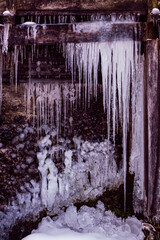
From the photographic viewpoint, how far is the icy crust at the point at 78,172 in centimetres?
350

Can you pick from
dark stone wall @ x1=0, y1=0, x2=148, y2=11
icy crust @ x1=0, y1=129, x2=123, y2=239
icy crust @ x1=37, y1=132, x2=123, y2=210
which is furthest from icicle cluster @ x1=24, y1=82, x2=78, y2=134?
dark stone wall @ x1=0, y1=0, x2=148, y2=11

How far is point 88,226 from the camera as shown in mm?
3254

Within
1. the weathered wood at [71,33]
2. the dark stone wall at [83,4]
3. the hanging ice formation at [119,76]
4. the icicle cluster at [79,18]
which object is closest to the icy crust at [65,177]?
the hanging ice formation at [119,76]

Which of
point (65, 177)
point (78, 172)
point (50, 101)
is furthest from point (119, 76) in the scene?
point (65, 177)

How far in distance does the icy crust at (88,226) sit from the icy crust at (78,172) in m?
0.20

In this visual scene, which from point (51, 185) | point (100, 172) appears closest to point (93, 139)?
point (100, 172)

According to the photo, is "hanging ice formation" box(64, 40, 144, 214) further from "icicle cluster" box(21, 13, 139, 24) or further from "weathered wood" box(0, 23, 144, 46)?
"icicle cluster" box(21, 13, 139, 24)

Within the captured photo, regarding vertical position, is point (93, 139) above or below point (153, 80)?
below

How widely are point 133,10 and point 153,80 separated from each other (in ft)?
2.85

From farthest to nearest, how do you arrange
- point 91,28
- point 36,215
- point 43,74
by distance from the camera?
point 36,215
point 43,74
point 91,28

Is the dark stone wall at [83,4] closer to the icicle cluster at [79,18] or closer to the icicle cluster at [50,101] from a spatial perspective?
the icicle cluster at [79,18]

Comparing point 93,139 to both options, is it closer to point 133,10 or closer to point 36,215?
point 36,215

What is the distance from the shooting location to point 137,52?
295 centimetres

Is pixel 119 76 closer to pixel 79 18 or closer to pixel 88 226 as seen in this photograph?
pixel 79 18
